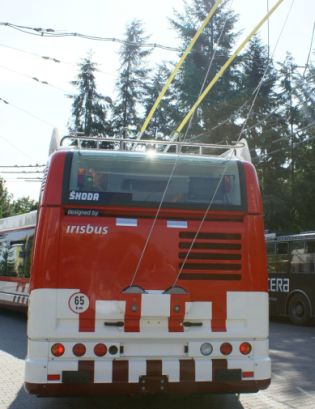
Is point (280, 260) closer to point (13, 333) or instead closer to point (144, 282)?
point (13, 333)

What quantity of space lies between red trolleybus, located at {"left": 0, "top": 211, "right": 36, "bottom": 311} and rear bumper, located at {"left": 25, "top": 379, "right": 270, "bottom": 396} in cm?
1102

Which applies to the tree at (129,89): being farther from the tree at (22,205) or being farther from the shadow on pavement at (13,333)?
the tree at (22,205)

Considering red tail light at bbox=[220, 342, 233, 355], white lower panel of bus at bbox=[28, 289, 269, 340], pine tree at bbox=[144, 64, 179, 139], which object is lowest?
red tail light at bbox=[220, 342, 233, 355]

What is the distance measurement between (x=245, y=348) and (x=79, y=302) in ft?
5.69

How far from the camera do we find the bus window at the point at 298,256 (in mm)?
16656

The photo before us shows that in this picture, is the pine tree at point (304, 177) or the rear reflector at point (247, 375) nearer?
the rear reflector at point (247, 375)

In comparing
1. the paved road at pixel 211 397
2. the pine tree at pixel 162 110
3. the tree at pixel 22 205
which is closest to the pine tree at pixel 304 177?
the pine tree at pixel 162 110

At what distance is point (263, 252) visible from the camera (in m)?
5.99

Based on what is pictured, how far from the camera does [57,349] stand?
5438mm

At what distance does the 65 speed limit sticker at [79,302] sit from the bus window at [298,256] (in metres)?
12.1

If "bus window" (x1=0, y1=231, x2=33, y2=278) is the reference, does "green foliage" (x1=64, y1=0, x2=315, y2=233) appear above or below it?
above

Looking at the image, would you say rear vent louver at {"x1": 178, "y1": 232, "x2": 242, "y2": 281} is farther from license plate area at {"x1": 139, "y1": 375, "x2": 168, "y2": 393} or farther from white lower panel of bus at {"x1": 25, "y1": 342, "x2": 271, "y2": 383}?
license plate area at {"x1": 139, "y1": 375, "x2": 168, "y2": 393}

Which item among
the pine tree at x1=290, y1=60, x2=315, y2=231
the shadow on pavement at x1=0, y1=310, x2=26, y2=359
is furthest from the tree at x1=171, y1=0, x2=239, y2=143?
the shadow on pavement at x1=0, y1=310, x2=26, y2=359

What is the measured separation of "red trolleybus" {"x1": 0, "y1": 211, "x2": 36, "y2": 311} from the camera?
1639cm
